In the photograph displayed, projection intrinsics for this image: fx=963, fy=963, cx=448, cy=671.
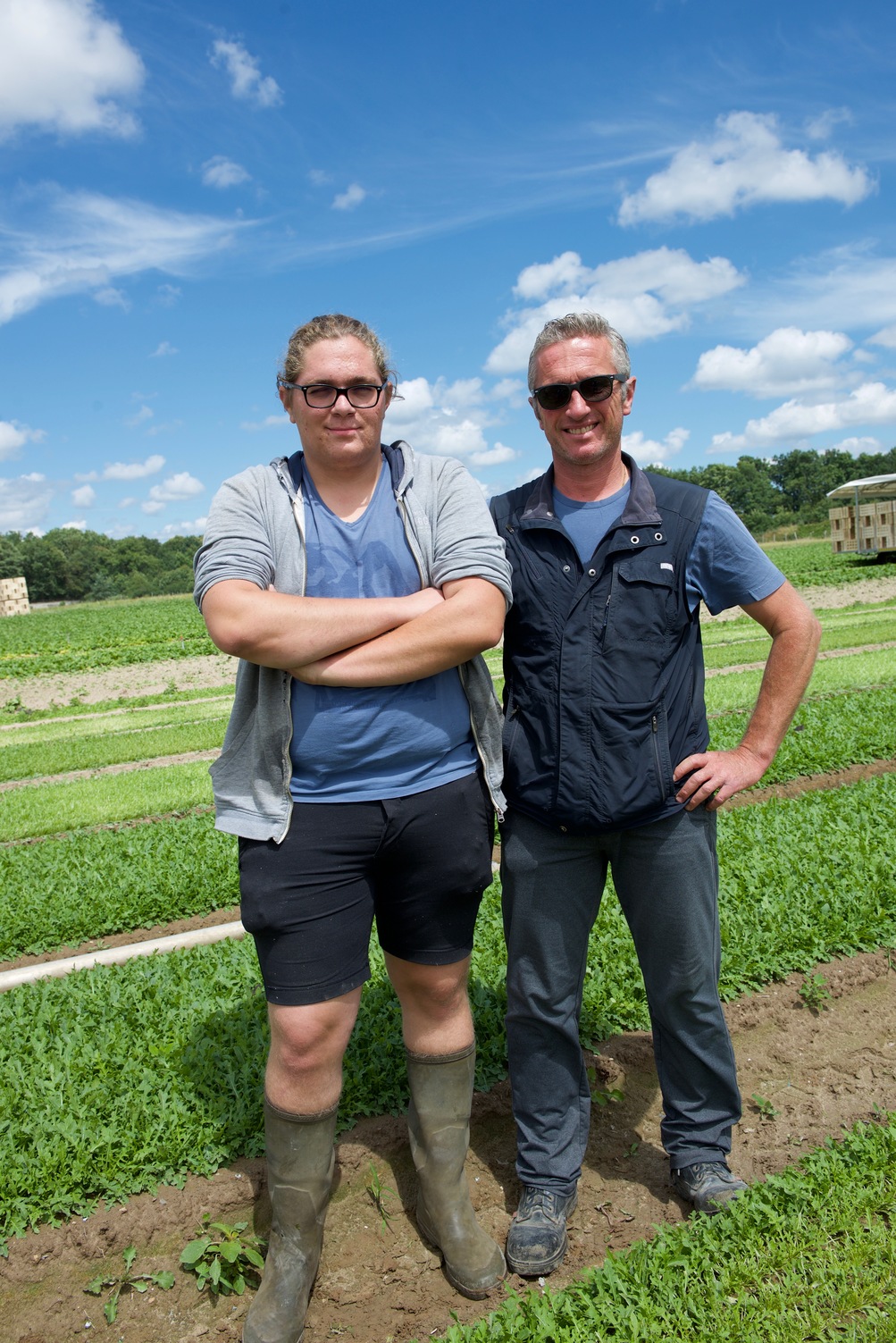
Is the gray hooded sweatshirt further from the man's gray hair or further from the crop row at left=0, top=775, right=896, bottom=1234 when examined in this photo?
the crop row at left=0, top=775, right=896, bottom=1234

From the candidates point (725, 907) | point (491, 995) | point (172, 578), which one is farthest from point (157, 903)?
point (172, 578)

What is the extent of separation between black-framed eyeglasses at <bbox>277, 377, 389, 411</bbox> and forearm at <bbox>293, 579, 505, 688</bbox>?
0.54 meters

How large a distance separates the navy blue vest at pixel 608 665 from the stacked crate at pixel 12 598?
5458 centimetres

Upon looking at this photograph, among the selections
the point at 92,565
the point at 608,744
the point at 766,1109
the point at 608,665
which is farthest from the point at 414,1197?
the point at 92,565

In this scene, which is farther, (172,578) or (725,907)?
(172,578)

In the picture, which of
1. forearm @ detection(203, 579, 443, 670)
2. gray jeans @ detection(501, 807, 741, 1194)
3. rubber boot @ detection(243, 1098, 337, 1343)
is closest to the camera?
forearm @ detection(203, 579, 443, 670)

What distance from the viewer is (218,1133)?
10.7 feet

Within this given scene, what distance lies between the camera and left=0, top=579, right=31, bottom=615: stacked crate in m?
52.4

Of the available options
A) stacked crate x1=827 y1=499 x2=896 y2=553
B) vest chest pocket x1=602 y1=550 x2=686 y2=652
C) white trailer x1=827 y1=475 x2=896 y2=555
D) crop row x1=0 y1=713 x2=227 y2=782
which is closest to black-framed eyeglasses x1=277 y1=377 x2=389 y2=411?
vest chest pocket x1=602 y1=550 x2=686 y2=652

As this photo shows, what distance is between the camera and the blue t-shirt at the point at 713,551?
2670 millimetres

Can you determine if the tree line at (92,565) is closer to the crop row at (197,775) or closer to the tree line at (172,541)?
the tree line at (172,541)

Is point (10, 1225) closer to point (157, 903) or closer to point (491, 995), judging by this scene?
point (491, 995)

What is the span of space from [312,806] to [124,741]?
35.9 feet

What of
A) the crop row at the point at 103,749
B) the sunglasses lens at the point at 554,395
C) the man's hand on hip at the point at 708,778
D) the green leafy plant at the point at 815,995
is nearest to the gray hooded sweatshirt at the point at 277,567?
the sunglasses lens at the point at 554,395
